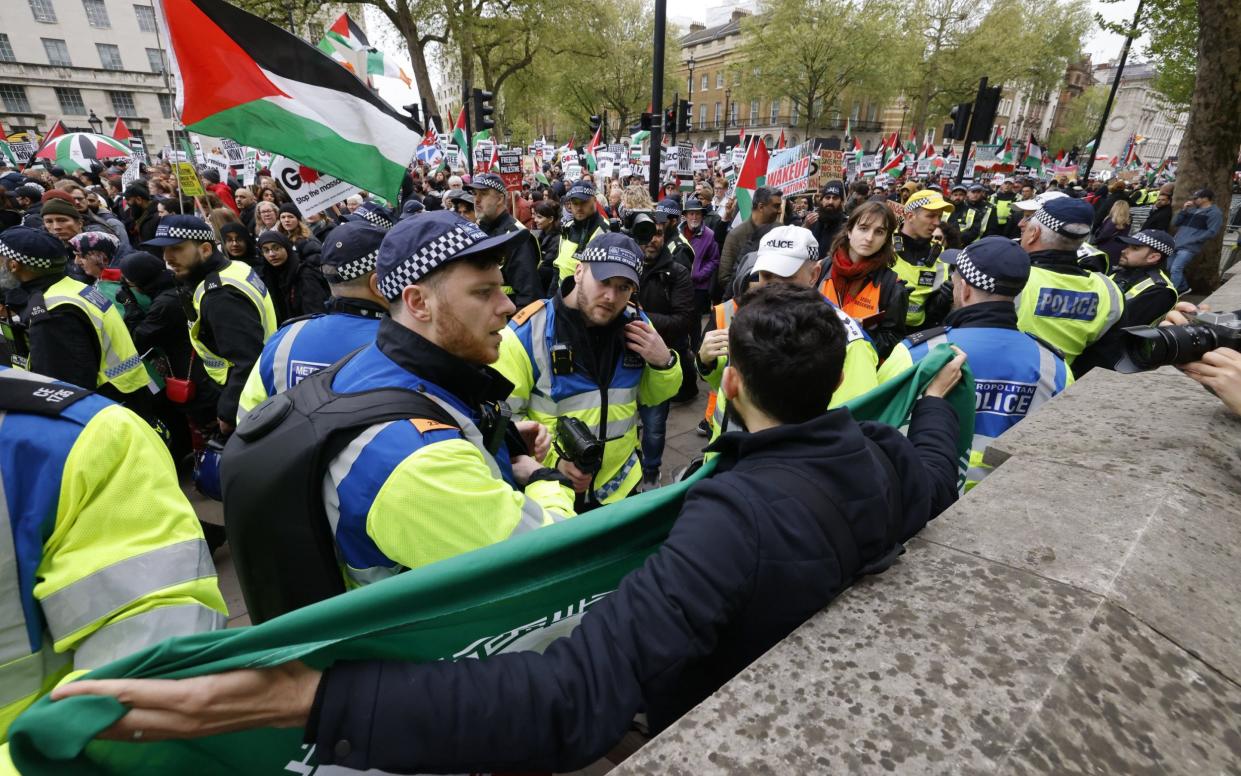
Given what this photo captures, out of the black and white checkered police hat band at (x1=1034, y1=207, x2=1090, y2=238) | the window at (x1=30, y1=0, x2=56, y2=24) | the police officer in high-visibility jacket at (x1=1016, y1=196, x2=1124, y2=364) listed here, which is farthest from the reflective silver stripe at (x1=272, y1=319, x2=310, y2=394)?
the window at (x1=30, y1=0, x2=56, y2=24)

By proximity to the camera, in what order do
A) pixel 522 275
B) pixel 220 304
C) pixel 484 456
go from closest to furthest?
pixel 484 456
pixel 220 304
pixel 522 275

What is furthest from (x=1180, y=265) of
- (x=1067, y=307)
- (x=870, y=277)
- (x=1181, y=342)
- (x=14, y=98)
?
(x=14, y=98)

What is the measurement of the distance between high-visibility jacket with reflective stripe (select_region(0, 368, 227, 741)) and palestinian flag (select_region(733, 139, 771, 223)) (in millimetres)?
6895

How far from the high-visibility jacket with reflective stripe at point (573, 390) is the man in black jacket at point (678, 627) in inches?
61.5

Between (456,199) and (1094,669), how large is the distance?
765 centimetres

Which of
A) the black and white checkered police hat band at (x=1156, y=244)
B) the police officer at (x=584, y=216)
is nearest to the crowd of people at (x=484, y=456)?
the black and white checkered police hat band at (x=1156, y=244)

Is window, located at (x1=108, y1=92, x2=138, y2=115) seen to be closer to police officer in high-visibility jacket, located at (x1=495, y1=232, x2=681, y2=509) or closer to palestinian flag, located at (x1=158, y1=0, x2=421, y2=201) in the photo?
palestinian flag, located at (x1=158, y1=0, x2=421, y2=201)

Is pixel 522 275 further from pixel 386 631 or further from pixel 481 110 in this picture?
pixel 481 110

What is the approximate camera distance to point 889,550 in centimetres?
127

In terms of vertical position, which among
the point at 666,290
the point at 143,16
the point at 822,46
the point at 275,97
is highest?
the point at 143,16

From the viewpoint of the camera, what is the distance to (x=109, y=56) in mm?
43938

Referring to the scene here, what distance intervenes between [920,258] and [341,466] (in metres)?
5.34

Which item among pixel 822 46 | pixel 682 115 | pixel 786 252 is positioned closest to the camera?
pixel 786 252

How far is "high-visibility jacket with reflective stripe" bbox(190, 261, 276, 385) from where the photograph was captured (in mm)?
3939
